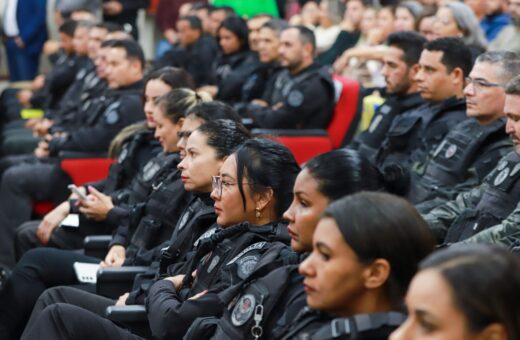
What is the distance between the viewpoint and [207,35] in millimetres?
9469

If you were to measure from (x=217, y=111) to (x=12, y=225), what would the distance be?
7.69ft

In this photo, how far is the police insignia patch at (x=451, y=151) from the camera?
429 cm

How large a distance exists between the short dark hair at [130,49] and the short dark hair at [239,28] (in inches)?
63.9

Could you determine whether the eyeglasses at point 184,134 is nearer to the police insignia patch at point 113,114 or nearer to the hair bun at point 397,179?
the hair bun at point 397,179

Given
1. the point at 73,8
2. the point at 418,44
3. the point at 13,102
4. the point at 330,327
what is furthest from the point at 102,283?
the point at 73,8

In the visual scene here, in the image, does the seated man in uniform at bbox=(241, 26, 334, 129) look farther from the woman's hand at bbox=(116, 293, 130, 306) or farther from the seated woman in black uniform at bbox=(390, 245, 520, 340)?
A: the seated woman in black uniform at bbox=(390, 245, 520, 340)

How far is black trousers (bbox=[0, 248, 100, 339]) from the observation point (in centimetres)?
407

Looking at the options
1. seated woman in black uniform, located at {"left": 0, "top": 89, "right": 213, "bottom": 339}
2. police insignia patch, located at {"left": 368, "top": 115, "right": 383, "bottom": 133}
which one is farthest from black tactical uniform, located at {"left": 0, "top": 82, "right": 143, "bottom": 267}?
seated woman in black uniform, located at {"left": 0, "top": 89, "right": 213, "bottom": 339}

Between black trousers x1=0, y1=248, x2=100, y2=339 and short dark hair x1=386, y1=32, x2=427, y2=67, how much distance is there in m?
1.89

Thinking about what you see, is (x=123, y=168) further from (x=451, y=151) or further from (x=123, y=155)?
(x=451, y=151)

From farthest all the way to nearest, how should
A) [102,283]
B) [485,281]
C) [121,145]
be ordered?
[121,145], [102,283], [485,281]

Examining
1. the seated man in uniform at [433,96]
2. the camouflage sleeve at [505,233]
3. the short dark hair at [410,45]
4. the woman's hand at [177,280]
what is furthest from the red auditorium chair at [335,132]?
the woman's hand at [177,280]

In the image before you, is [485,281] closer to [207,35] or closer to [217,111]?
[217,111]

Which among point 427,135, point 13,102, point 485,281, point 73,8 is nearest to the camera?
point 485,281
